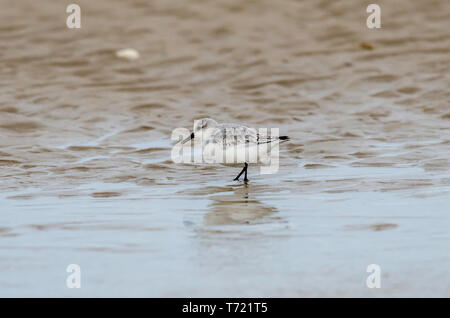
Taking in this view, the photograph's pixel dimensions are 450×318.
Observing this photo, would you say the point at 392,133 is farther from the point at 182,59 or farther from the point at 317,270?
the point at 317,270

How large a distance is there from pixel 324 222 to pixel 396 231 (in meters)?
0.64

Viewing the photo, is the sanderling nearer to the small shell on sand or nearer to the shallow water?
the shallow water

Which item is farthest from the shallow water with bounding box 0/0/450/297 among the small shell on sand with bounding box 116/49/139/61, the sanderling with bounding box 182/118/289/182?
the sanderling with bounding box 182/118/289/182

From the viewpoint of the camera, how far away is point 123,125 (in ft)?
36.6

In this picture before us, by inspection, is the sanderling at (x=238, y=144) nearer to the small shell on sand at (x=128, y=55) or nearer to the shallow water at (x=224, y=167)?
the shallow water at (x=224, y=167)

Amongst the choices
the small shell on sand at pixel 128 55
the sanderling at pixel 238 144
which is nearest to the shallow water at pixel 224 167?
the small shell on sand at pixel 128 55

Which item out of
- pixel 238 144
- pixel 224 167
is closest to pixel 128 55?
pixel 224 167

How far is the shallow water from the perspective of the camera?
5.32m

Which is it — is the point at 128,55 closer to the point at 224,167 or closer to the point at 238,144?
the point at 224,167

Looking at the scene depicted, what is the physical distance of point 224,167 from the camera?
965 cm

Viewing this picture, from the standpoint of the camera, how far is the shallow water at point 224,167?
532 centimetres
